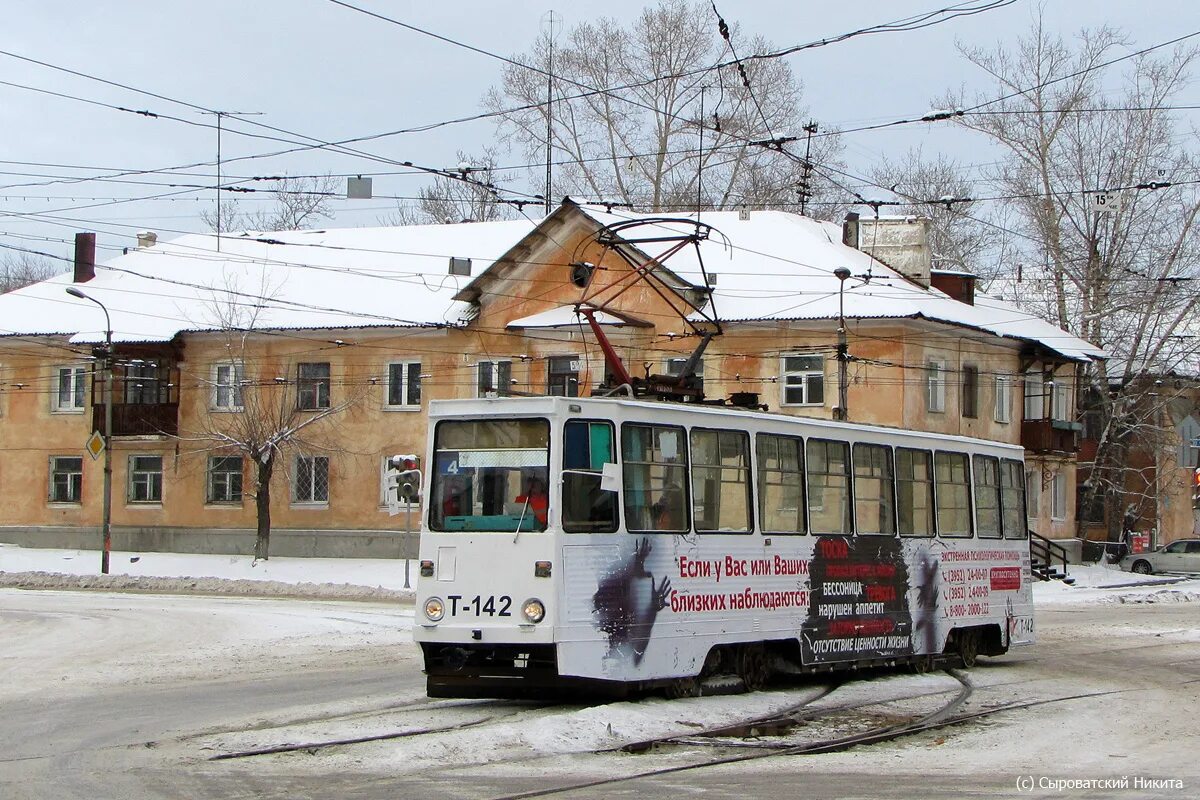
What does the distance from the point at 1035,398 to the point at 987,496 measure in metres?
30.6

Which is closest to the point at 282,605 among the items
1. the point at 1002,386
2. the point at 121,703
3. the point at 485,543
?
the point at 121,703

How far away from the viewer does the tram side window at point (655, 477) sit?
13.9 m

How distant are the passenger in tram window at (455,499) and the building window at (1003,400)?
115 feet

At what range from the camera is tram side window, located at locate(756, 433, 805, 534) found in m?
15.5

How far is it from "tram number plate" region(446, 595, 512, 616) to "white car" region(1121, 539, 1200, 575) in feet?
134

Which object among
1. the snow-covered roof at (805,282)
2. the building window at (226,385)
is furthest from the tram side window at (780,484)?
the building window at (226,385)

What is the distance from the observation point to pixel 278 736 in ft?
39.4

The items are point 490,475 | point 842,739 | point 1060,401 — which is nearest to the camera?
point 842,739

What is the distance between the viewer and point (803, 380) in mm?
43125

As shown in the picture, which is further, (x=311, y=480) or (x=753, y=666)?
(x=311, y=480)

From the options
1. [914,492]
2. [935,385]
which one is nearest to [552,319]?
[935,385]

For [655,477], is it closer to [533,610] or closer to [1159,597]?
[533,610]

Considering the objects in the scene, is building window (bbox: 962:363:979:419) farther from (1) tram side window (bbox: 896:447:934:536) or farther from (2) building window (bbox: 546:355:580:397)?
(1) tram side window (bbox: 896:447:934:536)

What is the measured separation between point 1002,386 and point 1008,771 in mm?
37359
